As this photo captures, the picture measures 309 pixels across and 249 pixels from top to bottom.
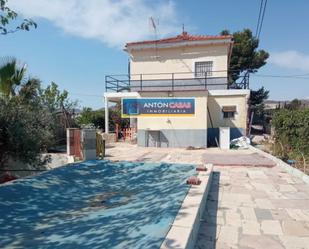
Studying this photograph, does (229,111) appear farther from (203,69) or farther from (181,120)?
(203,69)

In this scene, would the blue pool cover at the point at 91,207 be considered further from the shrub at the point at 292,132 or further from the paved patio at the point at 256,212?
the shrub at the point at 292,132

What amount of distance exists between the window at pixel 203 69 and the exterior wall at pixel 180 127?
11.1 ft

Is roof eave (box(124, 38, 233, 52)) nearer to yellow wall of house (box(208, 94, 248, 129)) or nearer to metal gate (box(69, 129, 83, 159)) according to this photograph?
yellow wall of house (box(208, 94, 248, 129))

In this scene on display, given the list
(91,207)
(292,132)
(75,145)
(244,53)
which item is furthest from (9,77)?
(244,53)

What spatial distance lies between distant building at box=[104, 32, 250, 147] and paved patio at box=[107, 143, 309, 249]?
8089 millimetres

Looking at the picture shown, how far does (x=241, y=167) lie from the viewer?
1088 cm

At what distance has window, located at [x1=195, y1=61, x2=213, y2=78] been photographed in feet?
65.8

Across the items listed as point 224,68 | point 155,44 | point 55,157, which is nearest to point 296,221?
point 55,157

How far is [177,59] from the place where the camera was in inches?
806

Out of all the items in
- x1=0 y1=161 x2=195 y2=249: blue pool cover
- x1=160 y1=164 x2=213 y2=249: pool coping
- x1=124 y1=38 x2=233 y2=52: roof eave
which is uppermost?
x1=124 y1=38 x2=233 y2=52: roof eave

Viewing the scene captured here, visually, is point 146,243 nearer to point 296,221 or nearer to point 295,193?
point 296,221

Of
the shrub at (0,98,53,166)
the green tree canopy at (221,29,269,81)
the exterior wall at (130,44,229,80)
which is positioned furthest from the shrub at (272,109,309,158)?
the green tree canopy at (221,29,269,81)

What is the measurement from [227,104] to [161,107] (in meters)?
4.28

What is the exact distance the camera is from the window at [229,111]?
1852 cm
